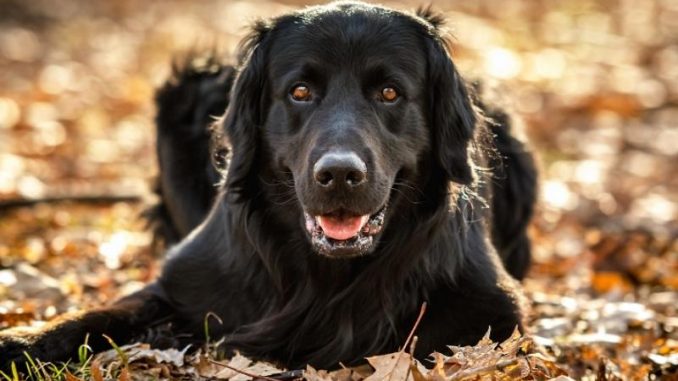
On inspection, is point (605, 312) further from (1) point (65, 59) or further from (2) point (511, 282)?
(1) point (65, 59)

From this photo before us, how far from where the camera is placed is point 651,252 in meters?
6.88

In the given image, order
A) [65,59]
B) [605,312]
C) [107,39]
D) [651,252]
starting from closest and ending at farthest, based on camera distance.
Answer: [605,312], [651,252], [65,59], [107,39]

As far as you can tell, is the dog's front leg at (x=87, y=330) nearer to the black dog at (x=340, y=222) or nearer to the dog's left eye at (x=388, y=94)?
the black dog at (x=340, y=222)

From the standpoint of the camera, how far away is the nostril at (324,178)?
3.84 m

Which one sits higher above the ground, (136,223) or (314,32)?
(314,32)

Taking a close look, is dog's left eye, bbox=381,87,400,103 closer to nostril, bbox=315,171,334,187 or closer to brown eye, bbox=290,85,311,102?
brown eye, bbox=290,85,311,102

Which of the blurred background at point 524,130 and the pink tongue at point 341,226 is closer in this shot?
the pink tongue at point 341,226

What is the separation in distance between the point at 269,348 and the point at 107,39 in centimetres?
1210

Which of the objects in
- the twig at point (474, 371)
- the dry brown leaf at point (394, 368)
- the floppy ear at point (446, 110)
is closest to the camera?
the twig at point (474, 371)

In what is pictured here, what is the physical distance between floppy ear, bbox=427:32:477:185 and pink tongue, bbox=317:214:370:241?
1.84 feet

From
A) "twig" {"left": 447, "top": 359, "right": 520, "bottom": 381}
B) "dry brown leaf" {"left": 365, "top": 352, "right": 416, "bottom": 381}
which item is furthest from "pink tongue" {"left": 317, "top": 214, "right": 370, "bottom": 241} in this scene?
"twig" {"left": 447, "top": 359, "right": 520, "bottom": 381}

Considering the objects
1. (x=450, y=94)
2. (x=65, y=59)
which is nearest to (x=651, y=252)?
(x=450, y=94)

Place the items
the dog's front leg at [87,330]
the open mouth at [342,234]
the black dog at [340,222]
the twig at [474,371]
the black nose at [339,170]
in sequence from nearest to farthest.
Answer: the twig at [474,371], the black nose at [339,170], the open mouth at [342,234], the dog's front leg at [87,330], the black dog at [340,222]

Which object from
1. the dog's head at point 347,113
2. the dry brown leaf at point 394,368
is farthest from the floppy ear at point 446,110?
the dry brown leaf at point 394,368
